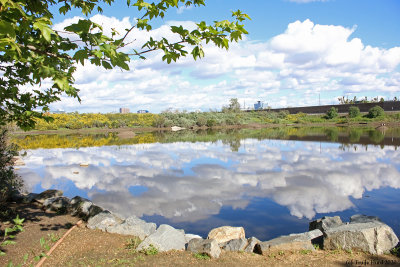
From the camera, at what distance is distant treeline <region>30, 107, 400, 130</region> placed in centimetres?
4756

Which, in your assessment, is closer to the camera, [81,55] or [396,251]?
[81,55]

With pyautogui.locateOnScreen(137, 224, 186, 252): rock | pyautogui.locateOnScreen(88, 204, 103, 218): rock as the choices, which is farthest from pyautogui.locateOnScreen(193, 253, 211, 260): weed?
pyautogui.locateOnScreen(88, 204, 103, 218): rock

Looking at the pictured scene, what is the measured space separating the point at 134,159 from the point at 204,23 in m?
13.8

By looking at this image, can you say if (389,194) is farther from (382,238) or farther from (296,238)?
(296,238)

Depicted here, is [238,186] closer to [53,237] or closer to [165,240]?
[165,240]

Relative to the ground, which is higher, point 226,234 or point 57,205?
point 57,205

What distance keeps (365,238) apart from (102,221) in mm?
4791

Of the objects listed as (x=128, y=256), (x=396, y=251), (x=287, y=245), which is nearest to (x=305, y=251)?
(x=287, y=245)

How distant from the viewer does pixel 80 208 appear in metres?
6.62

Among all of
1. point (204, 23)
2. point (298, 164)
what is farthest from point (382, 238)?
point (298, 164)

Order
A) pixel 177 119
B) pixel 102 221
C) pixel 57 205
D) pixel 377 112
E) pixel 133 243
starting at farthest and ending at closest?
pixel 177 119, pixel 377 112, pixel 57 205, pixel 102 221, pixel 133 243

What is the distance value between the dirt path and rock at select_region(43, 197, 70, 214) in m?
1.48

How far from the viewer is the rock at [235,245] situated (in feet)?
16.2

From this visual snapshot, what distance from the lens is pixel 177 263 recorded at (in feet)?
14.3
